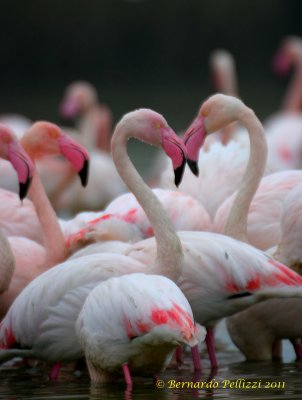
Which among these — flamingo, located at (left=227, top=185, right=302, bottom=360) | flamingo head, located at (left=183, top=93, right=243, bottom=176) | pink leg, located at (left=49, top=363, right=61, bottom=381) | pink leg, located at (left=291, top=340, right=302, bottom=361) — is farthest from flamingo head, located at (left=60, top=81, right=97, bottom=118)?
pink leg, located at (left=49, top=363, right=61, bottom=381)

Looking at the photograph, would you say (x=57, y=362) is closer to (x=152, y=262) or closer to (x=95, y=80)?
(x=152, y=262)

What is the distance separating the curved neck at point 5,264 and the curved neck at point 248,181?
1456 mm

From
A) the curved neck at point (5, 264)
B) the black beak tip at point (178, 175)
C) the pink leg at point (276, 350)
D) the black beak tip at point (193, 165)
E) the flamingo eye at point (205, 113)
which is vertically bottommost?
the pink leg at point (276, 350)

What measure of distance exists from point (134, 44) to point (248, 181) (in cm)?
2728

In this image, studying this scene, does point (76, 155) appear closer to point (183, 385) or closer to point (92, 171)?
point (183, 385)

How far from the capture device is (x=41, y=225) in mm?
8688

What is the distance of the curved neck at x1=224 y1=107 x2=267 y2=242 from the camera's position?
8352 mm

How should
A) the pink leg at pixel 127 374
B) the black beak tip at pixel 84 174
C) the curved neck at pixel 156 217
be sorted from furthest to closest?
the black beak tip at pixel 84 174 → the curved neck at pixel 156 217 → the pink leg at pixel 127 374

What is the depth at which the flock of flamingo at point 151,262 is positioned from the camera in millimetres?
6637

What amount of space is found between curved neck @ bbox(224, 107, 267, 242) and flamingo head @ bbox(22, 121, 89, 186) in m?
1.16

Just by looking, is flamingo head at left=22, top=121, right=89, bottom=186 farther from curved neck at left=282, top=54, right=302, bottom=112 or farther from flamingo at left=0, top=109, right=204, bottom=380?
curved neck at left=282, top=54, right=302, bottom=112

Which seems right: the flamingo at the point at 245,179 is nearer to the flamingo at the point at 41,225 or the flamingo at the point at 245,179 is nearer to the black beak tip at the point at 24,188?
the flamingo at the point at 41,225

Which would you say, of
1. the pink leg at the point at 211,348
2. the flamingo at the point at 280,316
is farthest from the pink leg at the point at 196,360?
the flamingo at the point at 280,316

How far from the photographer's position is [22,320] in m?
7.31
